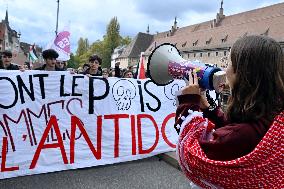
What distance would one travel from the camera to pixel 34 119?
188 inches

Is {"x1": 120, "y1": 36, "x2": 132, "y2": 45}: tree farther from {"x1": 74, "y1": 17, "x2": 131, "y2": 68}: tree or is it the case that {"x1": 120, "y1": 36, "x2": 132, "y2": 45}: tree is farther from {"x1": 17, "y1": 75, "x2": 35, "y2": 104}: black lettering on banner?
{"x1": 17, "y1": 75, "x2": 35, "y2": 104}: black lettering on banner

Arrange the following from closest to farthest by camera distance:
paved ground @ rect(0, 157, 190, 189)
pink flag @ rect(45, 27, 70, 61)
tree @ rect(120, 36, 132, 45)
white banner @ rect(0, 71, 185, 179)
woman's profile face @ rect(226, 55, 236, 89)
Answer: woman's profile face @ rect(226, 55, 236, 89), paved ground @ rect(0, 157, 190, 189), white banner @ rect(0, 71, 185, 179), pink flag @ rect(45, 27, 70, 61), tree @ rect(120, 36, 132, 45)

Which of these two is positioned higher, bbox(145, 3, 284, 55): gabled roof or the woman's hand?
bbox(145, 3, 284, 55): gabled roof

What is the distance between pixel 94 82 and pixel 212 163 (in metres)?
4.11

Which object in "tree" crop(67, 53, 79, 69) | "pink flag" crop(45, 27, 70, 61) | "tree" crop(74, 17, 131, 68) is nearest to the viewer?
"pink flag" crop(45, 27, 70, 61)

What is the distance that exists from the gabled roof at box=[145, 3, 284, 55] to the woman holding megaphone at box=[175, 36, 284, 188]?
63016mm

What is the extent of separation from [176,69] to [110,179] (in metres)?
2.91

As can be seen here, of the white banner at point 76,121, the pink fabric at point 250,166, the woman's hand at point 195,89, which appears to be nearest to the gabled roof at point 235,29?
the white banner at point 76,121

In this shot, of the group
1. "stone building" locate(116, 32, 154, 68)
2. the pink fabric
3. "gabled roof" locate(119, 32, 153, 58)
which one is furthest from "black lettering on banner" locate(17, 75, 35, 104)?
"gabled roof" locate(119, 32, 153, 58)

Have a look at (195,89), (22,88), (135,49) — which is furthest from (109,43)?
(195,89)

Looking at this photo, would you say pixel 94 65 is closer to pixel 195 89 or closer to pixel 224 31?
pixel 195 89

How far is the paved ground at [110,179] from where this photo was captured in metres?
4.29

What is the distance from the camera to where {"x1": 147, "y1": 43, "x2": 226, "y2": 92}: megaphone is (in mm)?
1617

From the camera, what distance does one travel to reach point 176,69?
6.40 feet
